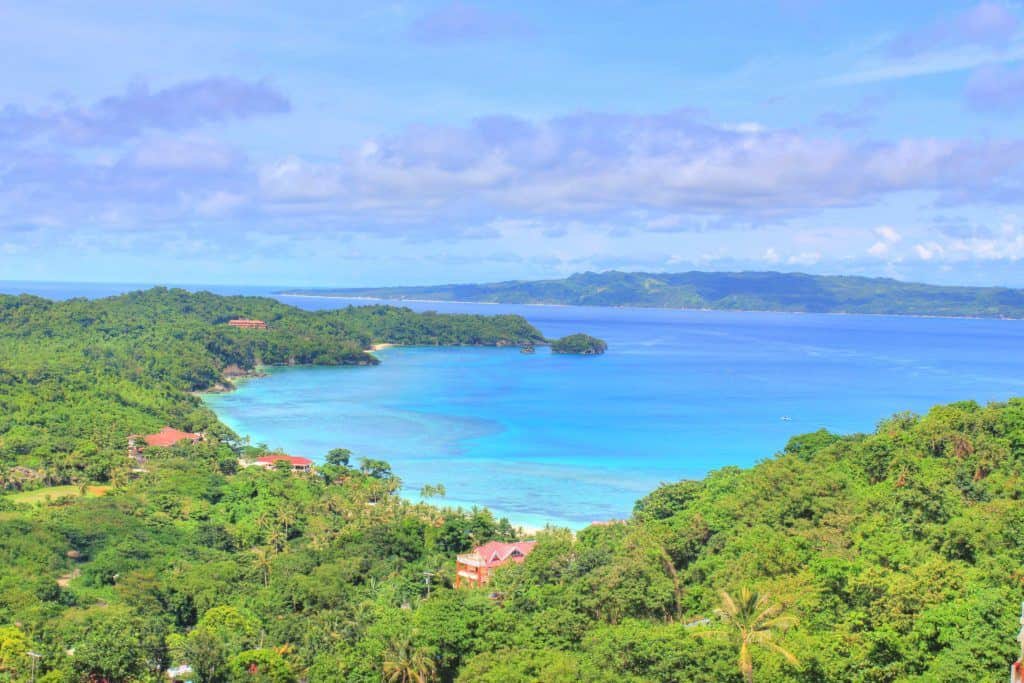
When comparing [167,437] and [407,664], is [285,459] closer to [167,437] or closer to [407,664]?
[167,437]

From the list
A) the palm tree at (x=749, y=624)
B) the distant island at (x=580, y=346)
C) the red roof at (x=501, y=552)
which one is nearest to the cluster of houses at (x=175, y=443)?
the red roof at (x=501, y=552)

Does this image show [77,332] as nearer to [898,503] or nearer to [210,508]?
[210,508]

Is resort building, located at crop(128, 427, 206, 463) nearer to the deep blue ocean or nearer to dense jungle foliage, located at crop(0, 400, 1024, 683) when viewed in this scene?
the deep blue ocean

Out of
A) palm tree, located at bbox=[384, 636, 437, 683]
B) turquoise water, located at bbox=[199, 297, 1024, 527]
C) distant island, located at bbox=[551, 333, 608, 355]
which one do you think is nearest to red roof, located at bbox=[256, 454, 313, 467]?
turquoise water, located at bbox=[199, 297, 1024, 527]

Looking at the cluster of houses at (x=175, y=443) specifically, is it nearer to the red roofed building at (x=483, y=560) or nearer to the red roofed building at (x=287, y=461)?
the red roofed building at (x=287, y=461)

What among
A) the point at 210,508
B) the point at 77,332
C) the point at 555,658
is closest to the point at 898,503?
the point at 555,658

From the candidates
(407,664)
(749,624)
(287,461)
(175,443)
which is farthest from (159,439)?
(749,624)
